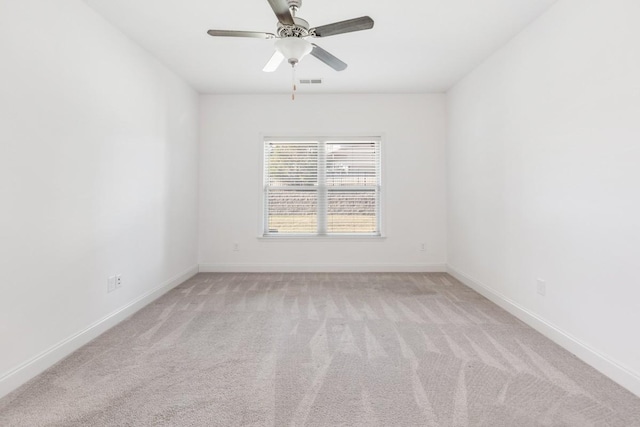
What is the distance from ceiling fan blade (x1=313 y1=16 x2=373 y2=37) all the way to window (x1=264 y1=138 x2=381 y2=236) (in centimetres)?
250

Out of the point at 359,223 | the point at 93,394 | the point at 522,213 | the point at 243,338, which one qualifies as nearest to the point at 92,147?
the point at 93,394

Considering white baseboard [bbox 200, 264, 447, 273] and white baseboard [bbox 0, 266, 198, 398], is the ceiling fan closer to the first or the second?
white baseboard [bbox 0, 266, 198, 398]

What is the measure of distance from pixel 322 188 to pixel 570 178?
9.77 feet

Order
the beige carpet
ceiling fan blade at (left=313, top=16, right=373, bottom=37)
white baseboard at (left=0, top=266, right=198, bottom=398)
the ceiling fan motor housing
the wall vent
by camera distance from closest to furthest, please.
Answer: the beige carpet < white baseboard at (left=0, top=266, right=198, bottom=398) < ceiling fan blade at (left=313, top=16, right=373, bottom=37) < the ceiling fan motor housing < the wall vent

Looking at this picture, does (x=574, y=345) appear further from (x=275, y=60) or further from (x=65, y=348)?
(x=65, y=348)

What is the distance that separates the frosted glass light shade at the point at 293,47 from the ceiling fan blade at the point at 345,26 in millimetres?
126

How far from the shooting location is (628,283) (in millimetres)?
1792

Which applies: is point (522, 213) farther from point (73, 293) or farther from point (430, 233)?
point (73, 293)

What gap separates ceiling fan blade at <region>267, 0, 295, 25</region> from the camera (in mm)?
1782

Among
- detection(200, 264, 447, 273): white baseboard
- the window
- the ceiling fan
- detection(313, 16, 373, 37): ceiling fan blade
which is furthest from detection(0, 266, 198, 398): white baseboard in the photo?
detection(313, 16, 373, 37): ceiling fan blade

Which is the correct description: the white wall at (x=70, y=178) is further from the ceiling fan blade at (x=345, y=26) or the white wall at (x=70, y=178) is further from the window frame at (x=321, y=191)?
the ceiling fan blade at (x=345, y=26)

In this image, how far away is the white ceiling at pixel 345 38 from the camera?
2.41 metres

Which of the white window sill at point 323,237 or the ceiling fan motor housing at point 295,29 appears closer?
the ceiling fan motor housing at point 295,29

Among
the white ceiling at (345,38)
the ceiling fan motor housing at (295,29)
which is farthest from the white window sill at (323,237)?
the ceiling fan motor housing at (295,29)
